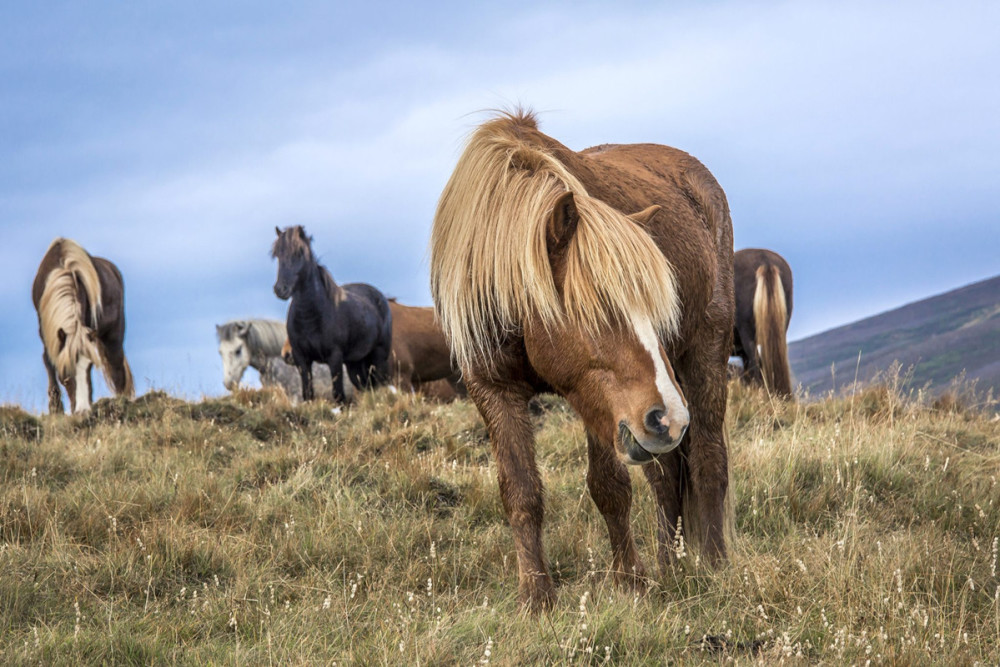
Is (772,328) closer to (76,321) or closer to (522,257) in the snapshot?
(522,257)

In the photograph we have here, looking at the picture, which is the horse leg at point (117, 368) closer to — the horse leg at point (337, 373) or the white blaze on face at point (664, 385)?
the horse leg at point (337, 373)

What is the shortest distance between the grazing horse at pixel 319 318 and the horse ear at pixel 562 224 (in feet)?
27.5

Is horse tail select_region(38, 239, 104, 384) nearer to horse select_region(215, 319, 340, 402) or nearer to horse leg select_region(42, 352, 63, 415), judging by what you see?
horse leg select_region(42, 352, 63, 415)

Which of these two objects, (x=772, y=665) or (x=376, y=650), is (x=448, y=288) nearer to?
(x=376, y=650)

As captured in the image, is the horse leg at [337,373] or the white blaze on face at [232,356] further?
the white blaze on face at [232,356]

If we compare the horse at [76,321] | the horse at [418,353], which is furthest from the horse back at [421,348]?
the horse at [76,321]

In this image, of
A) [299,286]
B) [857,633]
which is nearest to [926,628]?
[857,633]

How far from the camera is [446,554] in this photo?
4820 millimetres

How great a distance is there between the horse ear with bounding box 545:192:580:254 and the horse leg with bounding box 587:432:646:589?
100 cm

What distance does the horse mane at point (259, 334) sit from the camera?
1598 centimetres

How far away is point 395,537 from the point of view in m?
5.04

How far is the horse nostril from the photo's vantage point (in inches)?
133

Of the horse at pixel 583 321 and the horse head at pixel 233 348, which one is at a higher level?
the horse head at pixel 233 348

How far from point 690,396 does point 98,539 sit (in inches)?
A: 131
